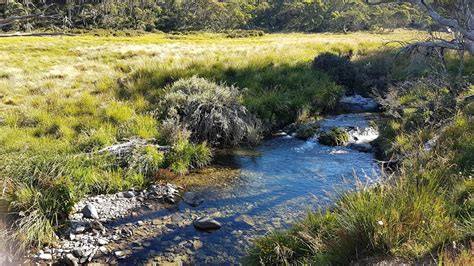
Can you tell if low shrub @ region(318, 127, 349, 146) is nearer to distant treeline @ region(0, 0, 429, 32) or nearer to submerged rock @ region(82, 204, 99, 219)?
submerged rock @ region(82, 204, 99, 219)

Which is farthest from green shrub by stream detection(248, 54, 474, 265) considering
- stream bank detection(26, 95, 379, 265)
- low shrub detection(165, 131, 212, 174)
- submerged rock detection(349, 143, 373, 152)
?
low shrub detection(165, 131, 212, 174)

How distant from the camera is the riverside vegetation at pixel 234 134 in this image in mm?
4527

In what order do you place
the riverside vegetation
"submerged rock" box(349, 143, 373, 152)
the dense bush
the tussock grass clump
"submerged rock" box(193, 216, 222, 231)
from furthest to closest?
1. "submerged rock" box(349, 143, 373, 152)
2. the dense bush
3. "submerged rock" box(193, 216, 222, 231)
4. the riverside vegetation
5. the tussock grass clump

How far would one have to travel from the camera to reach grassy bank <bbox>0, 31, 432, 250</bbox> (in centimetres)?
752

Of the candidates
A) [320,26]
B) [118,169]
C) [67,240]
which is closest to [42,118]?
[118,169]

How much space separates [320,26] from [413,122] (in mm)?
72222

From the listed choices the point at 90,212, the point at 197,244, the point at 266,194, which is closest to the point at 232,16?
→ the point at 266,194

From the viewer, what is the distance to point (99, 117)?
37.4 ft

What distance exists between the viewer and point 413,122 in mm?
11688

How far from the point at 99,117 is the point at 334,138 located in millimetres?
7324

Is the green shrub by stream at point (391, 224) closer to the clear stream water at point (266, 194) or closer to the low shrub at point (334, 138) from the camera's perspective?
the clear stream water at point (266, 194)

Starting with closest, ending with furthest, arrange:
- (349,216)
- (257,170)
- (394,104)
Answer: (349,216) → (257,170) → (394,104)

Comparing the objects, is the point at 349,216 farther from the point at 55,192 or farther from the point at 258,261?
the point at 55,192

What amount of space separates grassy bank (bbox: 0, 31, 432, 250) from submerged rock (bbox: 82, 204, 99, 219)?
309 millimetres
